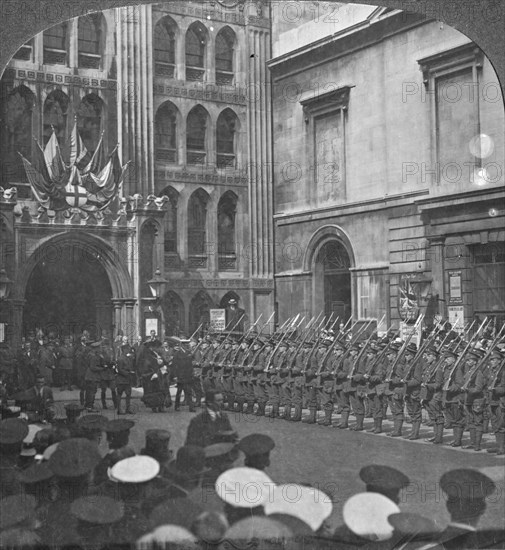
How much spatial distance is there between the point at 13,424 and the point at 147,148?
2.26 metres

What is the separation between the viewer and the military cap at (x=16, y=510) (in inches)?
201

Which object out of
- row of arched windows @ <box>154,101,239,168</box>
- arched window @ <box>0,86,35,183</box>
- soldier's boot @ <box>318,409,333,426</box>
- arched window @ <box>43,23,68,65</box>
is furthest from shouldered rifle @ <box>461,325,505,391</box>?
arched window @ <box>43,23,68,65</box>

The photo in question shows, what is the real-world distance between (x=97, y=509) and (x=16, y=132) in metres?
2.77

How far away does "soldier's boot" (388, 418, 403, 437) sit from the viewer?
20.2 feet

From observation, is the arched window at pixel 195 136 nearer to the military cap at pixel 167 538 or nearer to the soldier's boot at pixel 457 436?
the military cap at pixel 167 538

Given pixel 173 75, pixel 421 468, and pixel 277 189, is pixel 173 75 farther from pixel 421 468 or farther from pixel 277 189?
pixel 421 468

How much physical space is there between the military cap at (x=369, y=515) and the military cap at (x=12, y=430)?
90.8 inches

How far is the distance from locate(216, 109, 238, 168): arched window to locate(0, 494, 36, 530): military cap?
9.40ft

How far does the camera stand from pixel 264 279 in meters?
6.31

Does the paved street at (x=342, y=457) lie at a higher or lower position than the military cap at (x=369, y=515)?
higher

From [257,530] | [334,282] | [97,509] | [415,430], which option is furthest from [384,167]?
[97,509]

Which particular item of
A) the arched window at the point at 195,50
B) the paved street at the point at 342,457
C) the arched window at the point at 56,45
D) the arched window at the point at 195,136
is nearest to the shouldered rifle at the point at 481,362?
the paved street at the point at 342,457

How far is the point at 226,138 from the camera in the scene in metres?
6.29

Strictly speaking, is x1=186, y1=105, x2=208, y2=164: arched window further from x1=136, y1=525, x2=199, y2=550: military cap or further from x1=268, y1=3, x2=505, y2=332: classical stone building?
x1=136, y1=525, x2=199, y2=550: military cap
